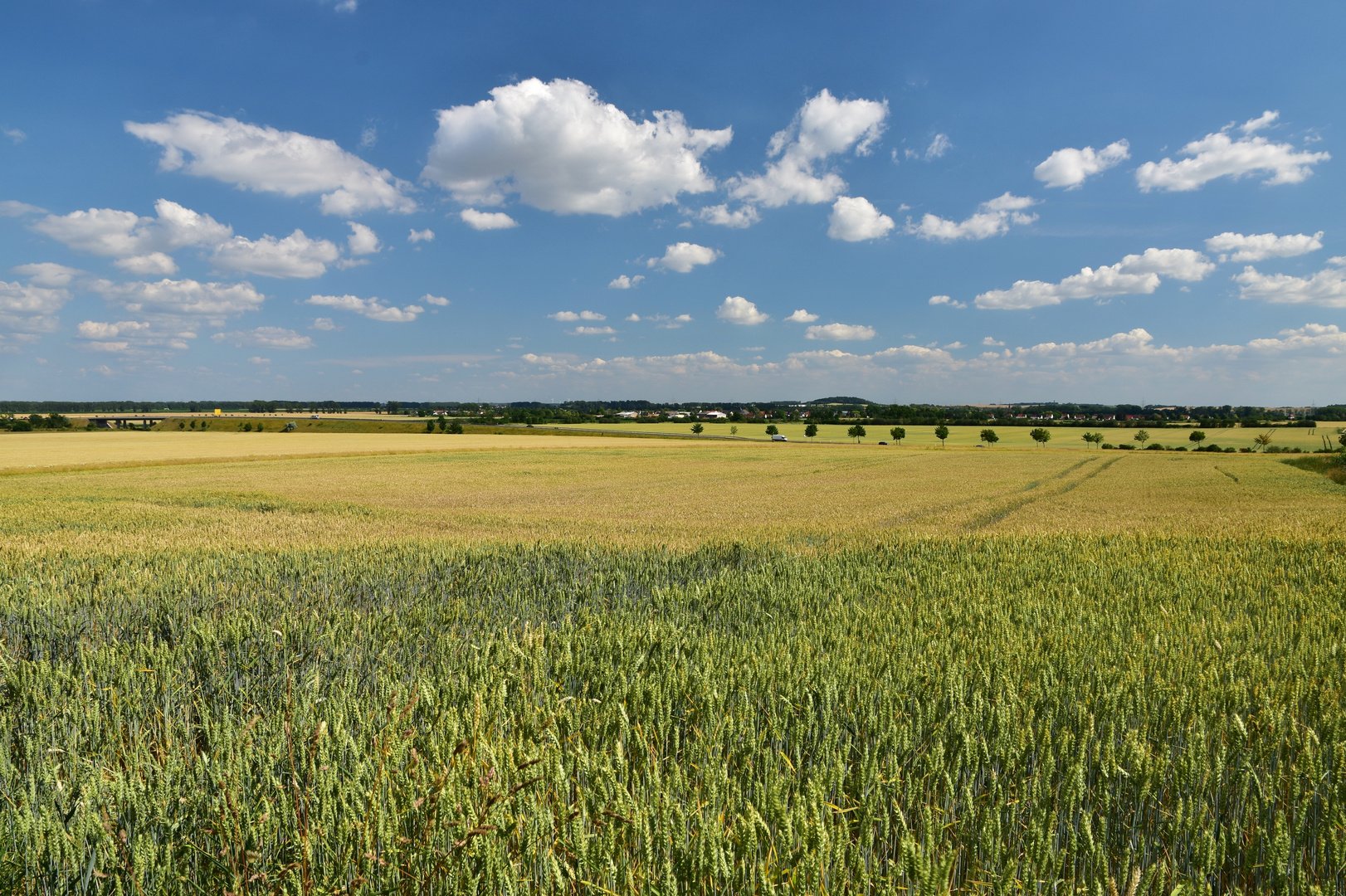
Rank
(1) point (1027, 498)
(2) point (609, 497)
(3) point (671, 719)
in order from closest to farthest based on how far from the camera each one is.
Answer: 1. (3) point (671, 719)
2. (2) point (609, 497)
3. (1) point (1027, 498)

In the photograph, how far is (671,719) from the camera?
354 cm

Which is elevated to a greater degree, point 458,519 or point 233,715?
point 233,715

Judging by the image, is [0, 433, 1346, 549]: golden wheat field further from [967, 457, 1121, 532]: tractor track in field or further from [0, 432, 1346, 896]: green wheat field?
[0, 432, 1346, 896]: green wheat field

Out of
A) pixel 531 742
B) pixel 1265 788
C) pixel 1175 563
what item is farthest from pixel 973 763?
pixel 1175 563

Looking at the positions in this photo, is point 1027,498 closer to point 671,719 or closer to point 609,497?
point 609,497

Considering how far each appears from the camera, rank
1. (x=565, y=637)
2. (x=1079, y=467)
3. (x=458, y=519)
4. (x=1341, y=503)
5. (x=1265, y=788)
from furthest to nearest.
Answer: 1. (x=1079, y=467)
2. (x=1341, y=503)
3. (x=458, y=519)
4. (x=565, y=637)
5. (x=1265, y=788)

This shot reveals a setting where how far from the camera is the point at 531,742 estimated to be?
298 centimetres

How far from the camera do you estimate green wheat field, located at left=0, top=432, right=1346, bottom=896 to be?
2221mm

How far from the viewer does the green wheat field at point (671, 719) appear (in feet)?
7.29

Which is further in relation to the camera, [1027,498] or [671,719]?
[1027,498]

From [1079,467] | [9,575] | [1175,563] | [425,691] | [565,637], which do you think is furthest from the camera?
[1079,467]

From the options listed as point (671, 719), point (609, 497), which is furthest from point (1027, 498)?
point (671, 719)

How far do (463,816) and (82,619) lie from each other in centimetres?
569

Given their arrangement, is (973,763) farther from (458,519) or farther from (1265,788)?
(458,519)
